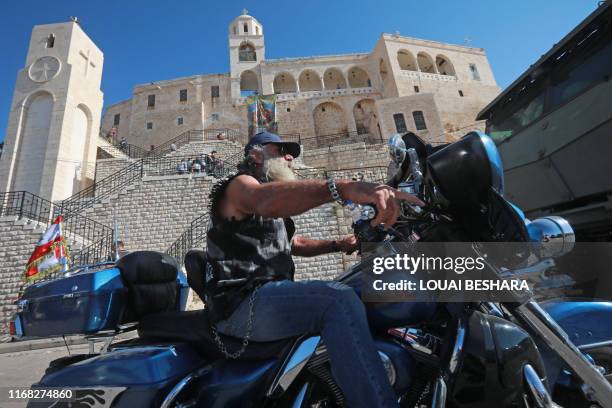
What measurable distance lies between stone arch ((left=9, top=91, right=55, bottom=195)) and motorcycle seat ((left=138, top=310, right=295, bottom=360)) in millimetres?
23597

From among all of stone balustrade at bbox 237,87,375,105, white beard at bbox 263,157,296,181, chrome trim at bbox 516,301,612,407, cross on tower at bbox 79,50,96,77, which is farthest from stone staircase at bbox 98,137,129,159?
chrome trim at bbox 516,301,612,407

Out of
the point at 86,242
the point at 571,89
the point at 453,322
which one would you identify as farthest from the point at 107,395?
the point at 86,242

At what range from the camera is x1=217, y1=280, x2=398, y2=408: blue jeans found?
109 cm

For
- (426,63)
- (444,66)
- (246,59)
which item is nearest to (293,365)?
(246,59)

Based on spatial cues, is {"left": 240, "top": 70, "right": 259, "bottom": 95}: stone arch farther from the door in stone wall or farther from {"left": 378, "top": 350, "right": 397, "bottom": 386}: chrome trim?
{"left": 378, "top": 350, "right": 397, "bottom": 386}: chrome trim

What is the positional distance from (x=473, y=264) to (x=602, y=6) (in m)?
4.05

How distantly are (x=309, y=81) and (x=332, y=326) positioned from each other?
40.5m

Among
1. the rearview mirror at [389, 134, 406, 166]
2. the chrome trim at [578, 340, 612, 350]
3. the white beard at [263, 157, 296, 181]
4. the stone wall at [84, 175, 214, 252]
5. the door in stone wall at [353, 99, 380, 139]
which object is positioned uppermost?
the door in stone wall at [353, 99, 380, 139]

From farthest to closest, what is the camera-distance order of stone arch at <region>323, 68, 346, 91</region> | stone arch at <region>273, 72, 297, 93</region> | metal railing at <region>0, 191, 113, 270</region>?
stone arch at <region>323, 68, 346, 91</region> → stone arch at <region>273, 72, 297, 93</region> → metal railing at <region>0, 191, 113, 270</region>

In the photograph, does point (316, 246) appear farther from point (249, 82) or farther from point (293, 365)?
point (249, 82)

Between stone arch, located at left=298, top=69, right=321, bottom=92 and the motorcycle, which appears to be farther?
stone arch, located at left=298, top=69, right=321, bottom=92

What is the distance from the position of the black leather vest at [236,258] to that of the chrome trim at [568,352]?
0.99 meters

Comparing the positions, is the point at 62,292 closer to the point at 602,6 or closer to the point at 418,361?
the point at 418,361

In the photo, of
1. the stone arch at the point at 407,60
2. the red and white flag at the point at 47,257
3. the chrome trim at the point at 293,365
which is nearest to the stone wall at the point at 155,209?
the red and white flag at the point at 47,257
